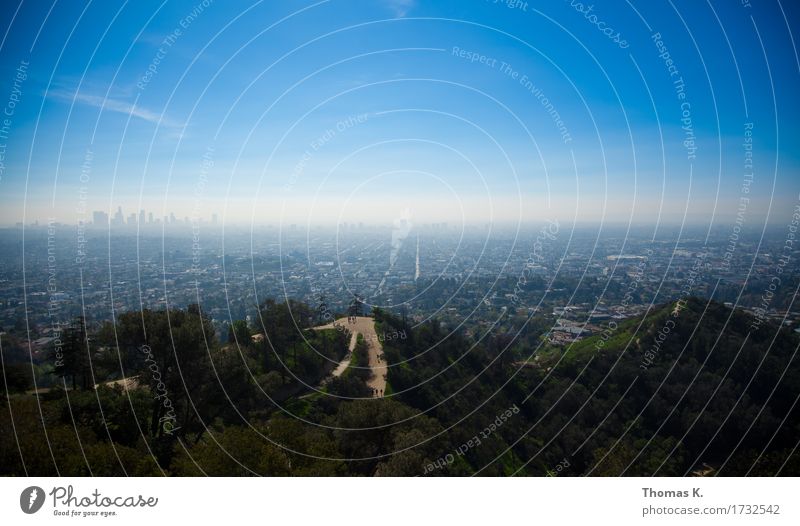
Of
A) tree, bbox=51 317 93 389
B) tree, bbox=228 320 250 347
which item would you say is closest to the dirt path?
tree, bbox=228 320 250 347

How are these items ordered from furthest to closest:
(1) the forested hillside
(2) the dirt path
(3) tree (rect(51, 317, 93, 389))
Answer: (2) the dirt path < (3) tree (rect(51, 317, 93, 389)) < (1) the forested hillside

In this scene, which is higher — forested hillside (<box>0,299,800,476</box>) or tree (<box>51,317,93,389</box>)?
tree (<box>51,317,93,389</box>)

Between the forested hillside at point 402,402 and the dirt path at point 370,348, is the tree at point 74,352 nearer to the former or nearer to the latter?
the forested hillside at point 402,402

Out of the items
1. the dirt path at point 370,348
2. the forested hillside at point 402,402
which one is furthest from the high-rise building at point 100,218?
the dirt path at point 370,348

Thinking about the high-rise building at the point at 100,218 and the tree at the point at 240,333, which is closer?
the high-rise building at the point at 100,218

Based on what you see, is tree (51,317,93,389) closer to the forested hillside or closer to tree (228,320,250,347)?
the forested hillside

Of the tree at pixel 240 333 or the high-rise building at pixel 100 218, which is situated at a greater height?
the high-rise building at pixel 100 218
